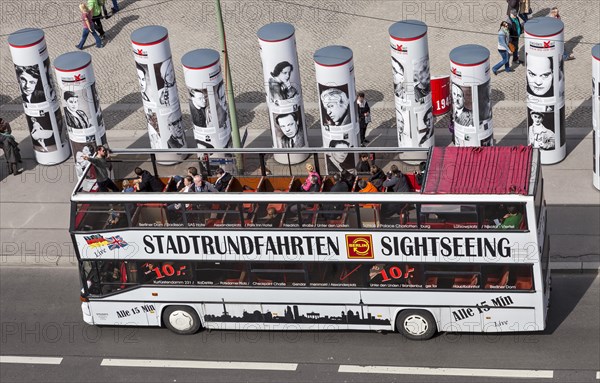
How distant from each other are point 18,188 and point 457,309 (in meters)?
13.1

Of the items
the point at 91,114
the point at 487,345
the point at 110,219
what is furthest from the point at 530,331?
the point at 91,114

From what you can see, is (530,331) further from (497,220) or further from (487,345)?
(497,220)

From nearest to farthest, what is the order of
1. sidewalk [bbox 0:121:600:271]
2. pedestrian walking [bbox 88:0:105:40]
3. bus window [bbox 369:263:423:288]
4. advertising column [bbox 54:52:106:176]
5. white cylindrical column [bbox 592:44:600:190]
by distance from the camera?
1. bus window [bbox 369:263:423:288]
2. sidewalk [bbox 0:121:600:271]
3. white cylindrical column [bbox 592:44:600:190]
4. advertising column [bbox 54:52:106:176]
5. pedestrian walking [bbox 88:0:105:40]

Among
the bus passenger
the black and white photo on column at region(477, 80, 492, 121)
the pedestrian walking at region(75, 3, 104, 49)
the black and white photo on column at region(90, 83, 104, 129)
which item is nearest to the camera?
the bus passenger

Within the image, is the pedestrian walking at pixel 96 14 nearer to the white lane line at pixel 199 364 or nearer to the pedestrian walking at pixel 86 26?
the pedestrian walking at pixel 86 26

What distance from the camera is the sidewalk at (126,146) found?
86.6 feet

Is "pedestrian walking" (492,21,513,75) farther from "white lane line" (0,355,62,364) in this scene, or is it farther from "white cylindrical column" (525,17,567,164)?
"white lane line" (0,355,62,364)

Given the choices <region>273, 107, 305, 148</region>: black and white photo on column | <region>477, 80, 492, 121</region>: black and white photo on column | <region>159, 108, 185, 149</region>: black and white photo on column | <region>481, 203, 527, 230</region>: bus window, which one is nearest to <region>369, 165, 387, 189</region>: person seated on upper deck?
<region>481, 203, 527, 230</region>: bus window

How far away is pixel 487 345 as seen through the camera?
930 inches

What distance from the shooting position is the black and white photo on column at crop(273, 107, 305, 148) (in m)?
30.1

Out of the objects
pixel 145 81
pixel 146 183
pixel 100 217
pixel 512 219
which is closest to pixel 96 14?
pixel 145 81

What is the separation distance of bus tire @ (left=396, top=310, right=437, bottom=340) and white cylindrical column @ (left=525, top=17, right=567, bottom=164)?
7.51 m

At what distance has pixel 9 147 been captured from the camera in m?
31.2

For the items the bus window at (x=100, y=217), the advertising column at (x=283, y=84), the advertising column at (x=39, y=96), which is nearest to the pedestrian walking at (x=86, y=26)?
the advertising column at (x=39, y=96)
